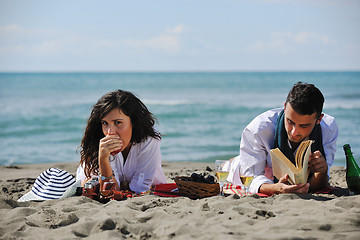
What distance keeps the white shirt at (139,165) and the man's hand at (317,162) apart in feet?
5.77

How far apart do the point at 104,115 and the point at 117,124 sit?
0.18m

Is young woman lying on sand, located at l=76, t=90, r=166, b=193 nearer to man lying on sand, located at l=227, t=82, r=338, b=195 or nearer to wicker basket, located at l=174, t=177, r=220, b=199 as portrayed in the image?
wicker basket, located at l=174, t=177, r=220, b=199

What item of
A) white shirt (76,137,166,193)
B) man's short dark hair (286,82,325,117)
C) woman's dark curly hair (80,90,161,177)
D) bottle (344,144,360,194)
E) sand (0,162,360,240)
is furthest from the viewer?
white shirt (76,137,166,193)

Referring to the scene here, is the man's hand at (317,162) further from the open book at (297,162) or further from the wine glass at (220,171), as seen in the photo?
the wine glass at (220,171)

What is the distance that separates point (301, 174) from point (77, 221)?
225 cm

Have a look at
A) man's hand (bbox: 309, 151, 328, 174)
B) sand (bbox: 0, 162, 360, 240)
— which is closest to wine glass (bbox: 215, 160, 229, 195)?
sand (bbox: 0, 162, 360, 240)

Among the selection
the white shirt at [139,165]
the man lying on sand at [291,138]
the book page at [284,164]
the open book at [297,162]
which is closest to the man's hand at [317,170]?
the man lying on sand at [291,138]

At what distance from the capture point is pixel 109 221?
3.38 meters

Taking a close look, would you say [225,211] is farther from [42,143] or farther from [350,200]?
[42,143]

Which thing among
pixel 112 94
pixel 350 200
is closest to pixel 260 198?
pixel 350 200

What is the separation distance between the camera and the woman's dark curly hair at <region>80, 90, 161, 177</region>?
183 inches

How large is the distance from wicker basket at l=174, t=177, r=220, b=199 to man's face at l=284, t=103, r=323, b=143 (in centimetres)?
97

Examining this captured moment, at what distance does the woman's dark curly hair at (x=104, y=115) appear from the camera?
4.65 m

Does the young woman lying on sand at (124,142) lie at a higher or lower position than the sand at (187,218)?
higher
